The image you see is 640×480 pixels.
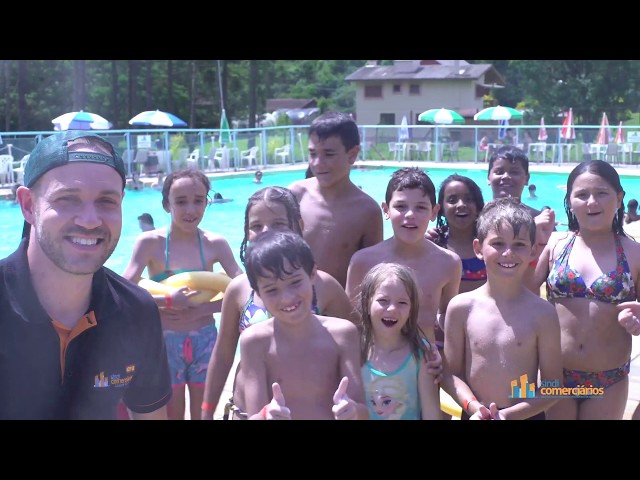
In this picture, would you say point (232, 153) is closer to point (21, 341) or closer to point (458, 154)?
point (458, 154)

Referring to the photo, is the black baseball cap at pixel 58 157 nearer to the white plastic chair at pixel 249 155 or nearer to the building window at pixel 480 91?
the white plastic chair at pixel 249 155

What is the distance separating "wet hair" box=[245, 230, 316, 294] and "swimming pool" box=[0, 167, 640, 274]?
10810 mm

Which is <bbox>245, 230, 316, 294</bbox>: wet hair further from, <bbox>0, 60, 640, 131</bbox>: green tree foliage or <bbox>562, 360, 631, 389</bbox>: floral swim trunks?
<bbox>0, 60, 640, 131</bbox>: green tree foliage

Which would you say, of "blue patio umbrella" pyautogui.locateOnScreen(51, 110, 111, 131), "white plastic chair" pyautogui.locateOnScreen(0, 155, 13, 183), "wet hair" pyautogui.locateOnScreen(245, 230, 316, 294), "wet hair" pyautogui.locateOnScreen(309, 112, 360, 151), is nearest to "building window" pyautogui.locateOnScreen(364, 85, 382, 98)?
"blue patio umbrella" pyautogui.locateOnScreen(51, 110, 111, 131)

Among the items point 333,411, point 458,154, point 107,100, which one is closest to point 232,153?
point 458,154

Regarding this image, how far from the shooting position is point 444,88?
44.9m

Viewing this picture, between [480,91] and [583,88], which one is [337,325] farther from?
[480,91]

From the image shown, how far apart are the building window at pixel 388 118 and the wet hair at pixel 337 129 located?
3910 centimetres

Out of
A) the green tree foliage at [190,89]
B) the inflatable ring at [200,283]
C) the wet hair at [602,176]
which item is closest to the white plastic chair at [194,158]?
the green tree foliage at [190,89]

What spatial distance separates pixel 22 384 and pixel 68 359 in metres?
0.16

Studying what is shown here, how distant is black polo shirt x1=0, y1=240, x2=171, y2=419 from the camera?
242 cm

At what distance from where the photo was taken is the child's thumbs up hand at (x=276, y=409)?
8.98ft

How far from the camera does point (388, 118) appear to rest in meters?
43.8

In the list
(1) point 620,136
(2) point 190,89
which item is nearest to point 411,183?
(1) point 620,136
